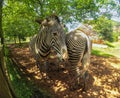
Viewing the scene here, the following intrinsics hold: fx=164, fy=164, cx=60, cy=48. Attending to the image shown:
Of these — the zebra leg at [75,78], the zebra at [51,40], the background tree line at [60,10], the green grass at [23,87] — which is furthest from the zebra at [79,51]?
the background tree line at [60,10]

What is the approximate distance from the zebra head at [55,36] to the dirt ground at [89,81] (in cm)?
162

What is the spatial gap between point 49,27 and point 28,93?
217 cm

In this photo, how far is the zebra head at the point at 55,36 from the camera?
461 centimetres

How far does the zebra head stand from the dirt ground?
63.8 inches

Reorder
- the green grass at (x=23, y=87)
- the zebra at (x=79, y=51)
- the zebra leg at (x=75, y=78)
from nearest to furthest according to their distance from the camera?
1. the green grass at (x=23, y=87)
2. the zebra at (x=79, y=51)
3. the zebra leg at (x=75, y=78)

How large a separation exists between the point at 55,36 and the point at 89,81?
2.64 m

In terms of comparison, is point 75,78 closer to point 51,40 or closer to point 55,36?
point 51,40

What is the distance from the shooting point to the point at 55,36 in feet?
15.7

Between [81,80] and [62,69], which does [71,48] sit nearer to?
[81,80]

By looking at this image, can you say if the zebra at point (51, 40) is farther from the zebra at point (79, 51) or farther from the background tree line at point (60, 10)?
the background tree line at point (60, 10)

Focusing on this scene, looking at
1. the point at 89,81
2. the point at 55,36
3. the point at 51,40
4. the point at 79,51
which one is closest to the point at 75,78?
the point at 89,81

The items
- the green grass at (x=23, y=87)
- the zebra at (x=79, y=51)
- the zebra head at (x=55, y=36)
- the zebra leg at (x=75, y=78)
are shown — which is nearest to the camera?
the zebra head at (x=55, y=36)

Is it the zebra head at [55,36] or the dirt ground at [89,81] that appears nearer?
the zebra head at [55,36]

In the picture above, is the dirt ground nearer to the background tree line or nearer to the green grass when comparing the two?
the green grass
